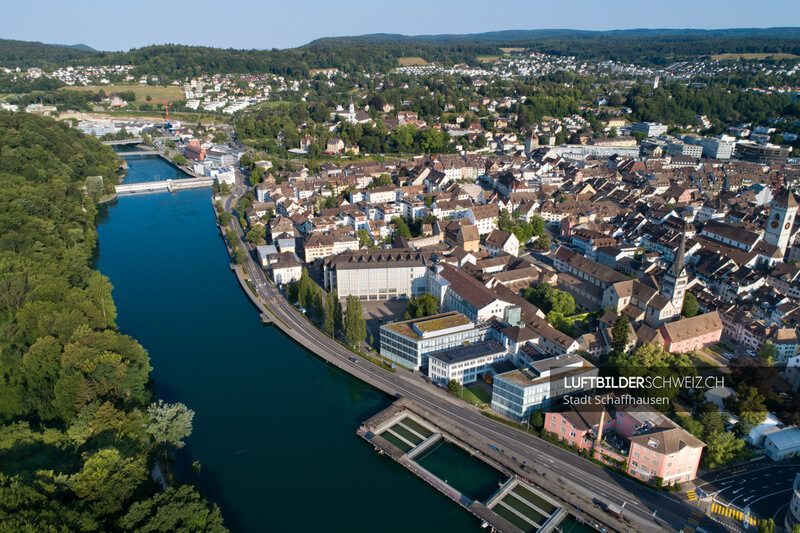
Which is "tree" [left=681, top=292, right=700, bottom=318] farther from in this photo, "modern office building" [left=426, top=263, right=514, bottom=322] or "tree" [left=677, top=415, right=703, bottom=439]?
"modern office building" [left=426, top=263, right=514, bottom=322]

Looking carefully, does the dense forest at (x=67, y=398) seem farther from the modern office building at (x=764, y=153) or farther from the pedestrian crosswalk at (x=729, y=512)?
Answer: the modern office building at (x=764, y=153)

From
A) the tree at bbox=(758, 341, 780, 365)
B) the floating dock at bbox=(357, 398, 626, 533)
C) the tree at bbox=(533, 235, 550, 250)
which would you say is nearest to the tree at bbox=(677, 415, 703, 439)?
the floating dock at bbox=(357, 398, 626, 533)

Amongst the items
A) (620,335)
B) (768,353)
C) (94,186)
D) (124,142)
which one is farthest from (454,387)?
(124,142)

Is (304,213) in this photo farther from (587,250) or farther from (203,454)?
Answer: (203,454)

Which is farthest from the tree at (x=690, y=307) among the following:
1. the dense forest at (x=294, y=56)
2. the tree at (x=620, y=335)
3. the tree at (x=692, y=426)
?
the dense forest at (x=294, y=56)

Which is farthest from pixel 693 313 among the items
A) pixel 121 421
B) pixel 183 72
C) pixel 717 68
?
pixel 183 72
